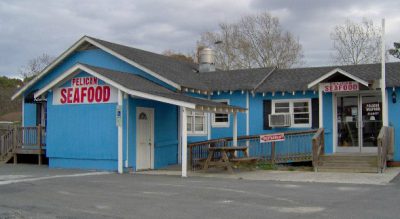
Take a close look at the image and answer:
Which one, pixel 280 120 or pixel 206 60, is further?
pixel 206 60

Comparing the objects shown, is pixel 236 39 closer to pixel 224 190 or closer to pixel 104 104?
pixel 104 104

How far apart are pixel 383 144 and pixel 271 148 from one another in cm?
444

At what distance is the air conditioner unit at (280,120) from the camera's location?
20748 millimetres

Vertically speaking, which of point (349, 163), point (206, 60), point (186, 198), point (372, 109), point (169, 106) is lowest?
point (186, 198)

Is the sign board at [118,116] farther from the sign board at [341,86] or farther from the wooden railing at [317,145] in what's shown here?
the sign board at [341,86]

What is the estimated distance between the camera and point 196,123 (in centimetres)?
2208

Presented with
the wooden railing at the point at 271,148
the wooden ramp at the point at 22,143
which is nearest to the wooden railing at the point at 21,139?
the wooden ramp at the point at 22,143

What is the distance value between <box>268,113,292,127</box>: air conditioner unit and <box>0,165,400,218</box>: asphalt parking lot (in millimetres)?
6084

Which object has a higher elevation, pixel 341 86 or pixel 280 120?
pixel 341 86

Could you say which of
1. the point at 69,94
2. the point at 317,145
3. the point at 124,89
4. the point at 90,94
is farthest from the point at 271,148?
the point at 69,94

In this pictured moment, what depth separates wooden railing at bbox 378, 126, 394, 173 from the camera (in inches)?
651

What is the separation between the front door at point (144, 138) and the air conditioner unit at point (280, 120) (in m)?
5.06

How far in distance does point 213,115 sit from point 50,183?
10.2 meters

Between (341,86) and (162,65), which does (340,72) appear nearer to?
(341,86)
